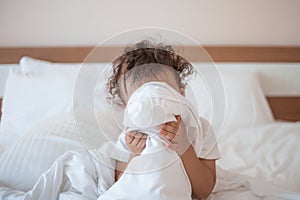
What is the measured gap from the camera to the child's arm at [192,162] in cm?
70

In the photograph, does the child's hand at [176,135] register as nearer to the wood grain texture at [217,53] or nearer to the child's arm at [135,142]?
the child's arm at [135,142]

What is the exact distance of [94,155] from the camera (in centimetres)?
81

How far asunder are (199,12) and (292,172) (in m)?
0.98

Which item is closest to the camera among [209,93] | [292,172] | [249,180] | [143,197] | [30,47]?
[143,197]

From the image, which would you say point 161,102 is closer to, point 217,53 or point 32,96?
point 32,96

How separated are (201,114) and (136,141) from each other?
0.84 ft

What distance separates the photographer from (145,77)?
71 centimetres

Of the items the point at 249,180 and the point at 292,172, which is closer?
the point at 249,180

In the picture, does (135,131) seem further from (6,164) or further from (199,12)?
(199,12)

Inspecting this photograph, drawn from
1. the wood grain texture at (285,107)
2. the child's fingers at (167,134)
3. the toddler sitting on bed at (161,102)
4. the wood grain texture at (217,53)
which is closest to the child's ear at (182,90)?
the toddler sitting on bed at (161,102)

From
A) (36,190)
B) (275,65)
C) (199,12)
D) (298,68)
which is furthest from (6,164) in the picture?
(298,68)

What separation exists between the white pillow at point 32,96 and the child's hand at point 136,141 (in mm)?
666

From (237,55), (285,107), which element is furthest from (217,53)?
(285,107)

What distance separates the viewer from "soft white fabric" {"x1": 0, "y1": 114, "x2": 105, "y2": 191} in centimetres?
91
